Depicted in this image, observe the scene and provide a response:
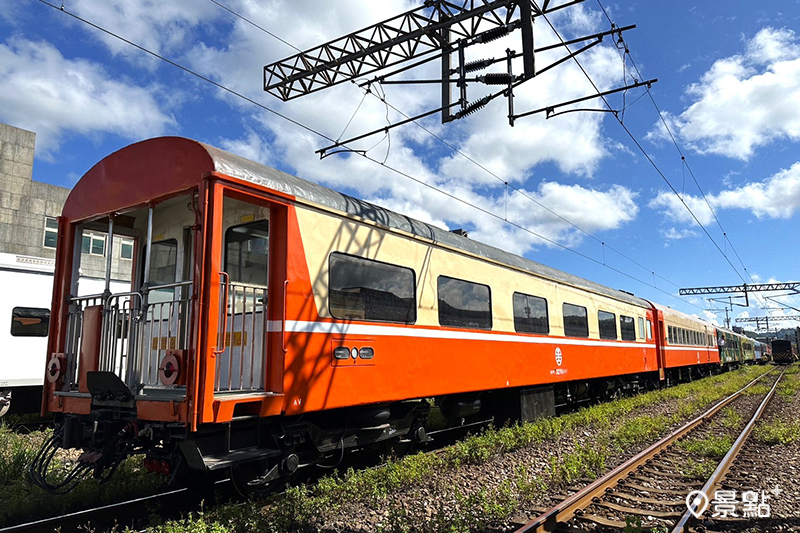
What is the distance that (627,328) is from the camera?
1570 centimetres

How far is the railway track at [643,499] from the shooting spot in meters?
4.74

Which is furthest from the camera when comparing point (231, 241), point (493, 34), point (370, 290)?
point (493, 34)

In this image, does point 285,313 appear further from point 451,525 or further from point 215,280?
point 451,525

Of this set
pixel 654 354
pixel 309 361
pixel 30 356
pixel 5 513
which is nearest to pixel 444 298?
pixel 309 361

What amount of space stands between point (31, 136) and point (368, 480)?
29.5 m

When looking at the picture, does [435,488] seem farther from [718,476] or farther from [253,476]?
[718,476]

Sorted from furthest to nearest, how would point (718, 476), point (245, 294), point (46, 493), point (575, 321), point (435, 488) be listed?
1. point (575, 321)
2. point (718, 476)
3. point (435, 488)
4. point (46, 493)
5. point (245, 294)

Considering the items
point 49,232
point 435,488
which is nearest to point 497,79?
point 435,488

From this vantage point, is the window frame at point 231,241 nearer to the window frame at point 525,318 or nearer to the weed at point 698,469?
the window frame at point 525,318

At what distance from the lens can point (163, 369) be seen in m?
4.89

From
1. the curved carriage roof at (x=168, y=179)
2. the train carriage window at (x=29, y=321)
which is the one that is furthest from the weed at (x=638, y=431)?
the train carriage window at (x=29, y=321)

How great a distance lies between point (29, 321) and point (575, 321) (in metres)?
11.3

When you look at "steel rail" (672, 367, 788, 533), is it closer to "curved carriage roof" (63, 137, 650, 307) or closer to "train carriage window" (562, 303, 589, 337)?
"train carriage window" (562, 303, 589, 337)

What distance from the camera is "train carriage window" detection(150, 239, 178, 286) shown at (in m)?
6.48
